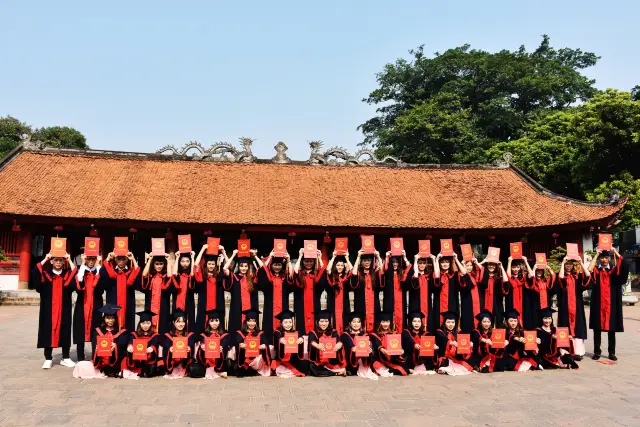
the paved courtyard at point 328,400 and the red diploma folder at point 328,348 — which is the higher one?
the red diploma folder at point 328,348

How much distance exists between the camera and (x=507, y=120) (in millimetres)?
37062

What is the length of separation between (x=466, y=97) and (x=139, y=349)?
38024 millimetres

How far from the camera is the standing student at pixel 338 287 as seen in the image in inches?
293

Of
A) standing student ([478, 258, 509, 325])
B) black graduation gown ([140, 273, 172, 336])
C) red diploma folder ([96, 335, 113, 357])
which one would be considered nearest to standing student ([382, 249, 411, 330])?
standing student ([478, 258, 509, 325])

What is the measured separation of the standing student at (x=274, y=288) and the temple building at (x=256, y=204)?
9.50 metres

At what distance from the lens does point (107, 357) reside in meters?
6.69

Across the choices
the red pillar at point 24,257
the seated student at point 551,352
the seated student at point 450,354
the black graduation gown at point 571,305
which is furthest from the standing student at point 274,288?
the red pillar at point 24,257

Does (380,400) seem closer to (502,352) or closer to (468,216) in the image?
(502,352)

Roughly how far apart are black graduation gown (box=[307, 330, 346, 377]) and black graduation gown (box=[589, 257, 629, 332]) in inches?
167

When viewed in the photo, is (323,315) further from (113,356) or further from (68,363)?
(68,363)

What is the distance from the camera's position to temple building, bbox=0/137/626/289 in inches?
671

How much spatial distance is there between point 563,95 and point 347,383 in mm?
39532

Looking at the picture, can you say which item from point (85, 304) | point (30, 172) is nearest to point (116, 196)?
point (30, 172)

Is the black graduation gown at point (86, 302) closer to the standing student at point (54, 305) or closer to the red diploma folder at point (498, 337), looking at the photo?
the standing student at point (54, 305)
